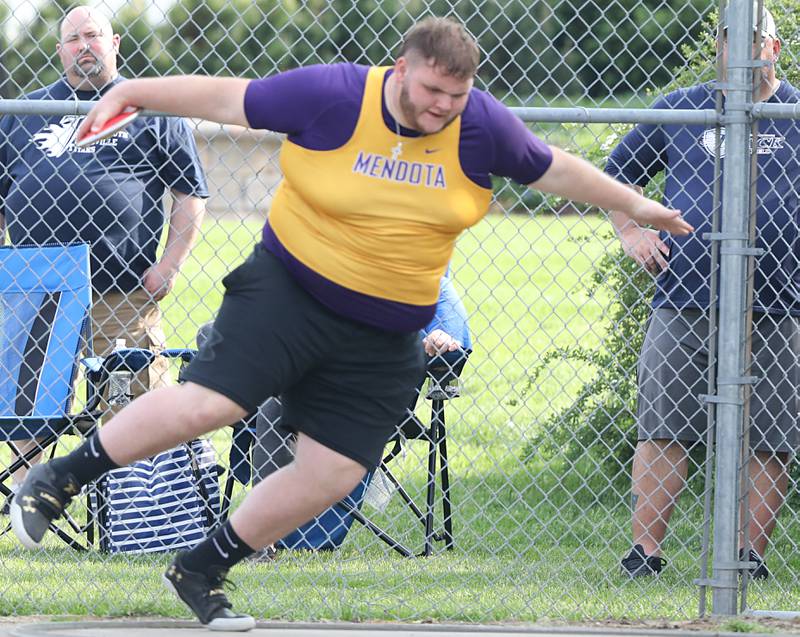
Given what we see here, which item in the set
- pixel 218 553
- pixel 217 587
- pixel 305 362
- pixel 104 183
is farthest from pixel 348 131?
pixel 104 183

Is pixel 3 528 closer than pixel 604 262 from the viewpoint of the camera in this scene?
Yes

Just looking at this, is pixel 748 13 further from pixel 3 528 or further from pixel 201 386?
pixel 3 528

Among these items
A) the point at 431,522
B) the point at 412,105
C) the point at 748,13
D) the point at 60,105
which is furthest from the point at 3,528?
the point at 748,13

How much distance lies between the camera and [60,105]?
13.8 ft

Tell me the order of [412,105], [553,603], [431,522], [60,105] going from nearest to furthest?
1. [412,105]
2. [60,105]
3. [553,603]
4. [431,522]

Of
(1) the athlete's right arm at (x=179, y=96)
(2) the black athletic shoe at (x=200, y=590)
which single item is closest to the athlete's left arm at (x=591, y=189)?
(1) the athlete's right arm at (x=179, y=96)

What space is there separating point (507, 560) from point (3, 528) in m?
2.24

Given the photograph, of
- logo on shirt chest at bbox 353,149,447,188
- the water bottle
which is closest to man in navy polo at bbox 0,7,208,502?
the water bottle

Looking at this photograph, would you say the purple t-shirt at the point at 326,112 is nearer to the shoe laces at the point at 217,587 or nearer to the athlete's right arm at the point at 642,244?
the shoe laces at the point at 217,587

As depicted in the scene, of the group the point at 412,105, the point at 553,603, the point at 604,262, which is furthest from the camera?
the point at 604,262

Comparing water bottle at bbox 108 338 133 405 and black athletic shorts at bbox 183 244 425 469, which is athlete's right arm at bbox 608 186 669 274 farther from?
water bottle at bbox 108 338 133 405

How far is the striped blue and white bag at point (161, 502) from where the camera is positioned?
217 inches

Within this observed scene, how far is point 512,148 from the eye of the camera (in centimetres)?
362

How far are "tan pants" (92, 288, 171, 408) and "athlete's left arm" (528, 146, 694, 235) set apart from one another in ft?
8.72
